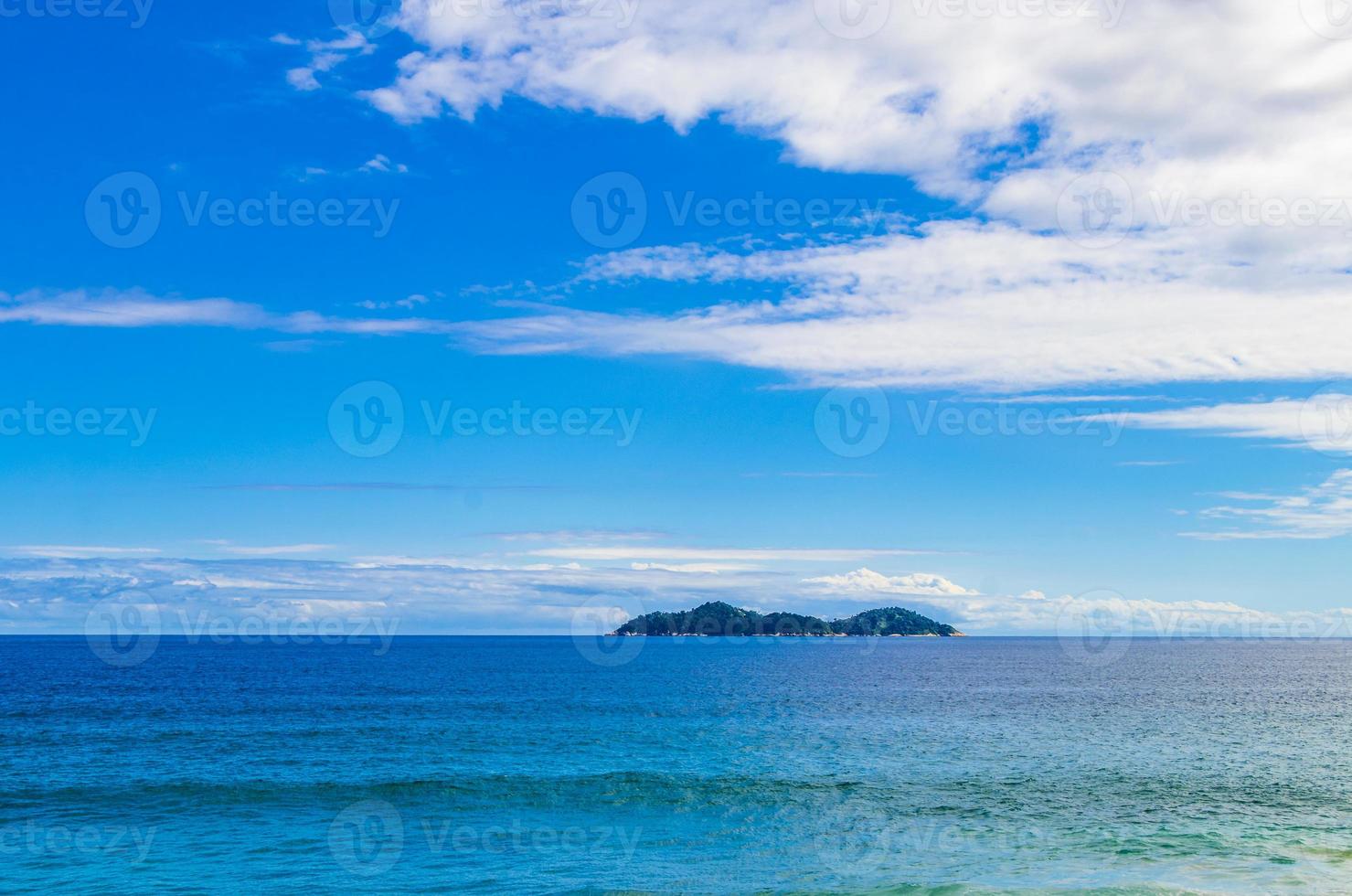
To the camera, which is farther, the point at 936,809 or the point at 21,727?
the point at 21,727

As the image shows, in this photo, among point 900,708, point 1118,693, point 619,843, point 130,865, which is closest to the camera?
point 130,865

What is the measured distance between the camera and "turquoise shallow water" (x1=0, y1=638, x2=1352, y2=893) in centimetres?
3106

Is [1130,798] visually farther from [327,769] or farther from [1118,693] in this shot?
[1118,693]

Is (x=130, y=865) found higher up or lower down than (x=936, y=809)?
lower down

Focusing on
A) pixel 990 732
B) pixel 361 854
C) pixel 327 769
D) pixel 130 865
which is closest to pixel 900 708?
pixel 990 732

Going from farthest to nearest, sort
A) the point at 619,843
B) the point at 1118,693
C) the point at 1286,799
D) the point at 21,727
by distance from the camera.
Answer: the point at 1118,693
the point at 21,727
the point at 1286,799
the point at 619,843

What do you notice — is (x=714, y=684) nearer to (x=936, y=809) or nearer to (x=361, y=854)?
(x=936, y=809)

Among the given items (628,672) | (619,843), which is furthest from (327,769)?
(628,672)

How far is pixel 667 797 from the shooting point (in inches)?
1689

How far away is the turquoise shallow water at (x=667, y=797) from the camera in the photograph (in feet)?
102

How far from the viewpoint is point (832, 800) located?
138ft

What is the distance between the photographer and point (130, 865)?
105 ft

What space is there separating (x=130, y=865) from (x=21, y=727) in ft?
144

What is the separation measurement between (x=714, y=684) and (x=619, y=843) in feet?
279
